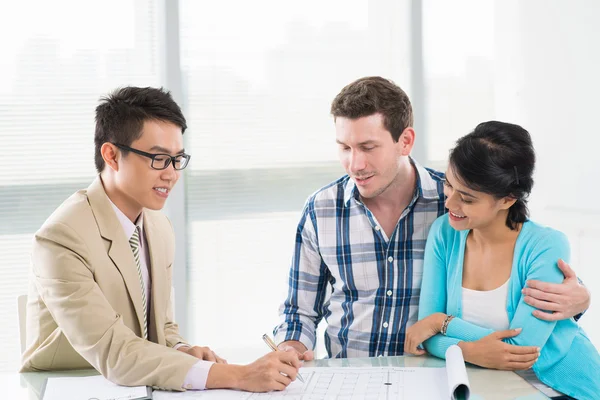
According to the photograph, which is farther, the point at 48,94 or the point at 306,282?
the point at 48,94

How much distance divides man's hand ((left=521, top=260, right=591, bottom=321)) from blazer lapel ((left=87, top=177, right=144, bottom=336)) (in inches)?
39.2

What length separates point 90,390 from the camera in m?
1.47

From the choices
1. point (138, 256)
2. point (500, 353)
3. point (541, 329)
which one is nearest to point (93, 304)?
point (138, 256)

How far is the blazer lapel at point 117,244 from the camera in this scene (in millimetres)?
1690

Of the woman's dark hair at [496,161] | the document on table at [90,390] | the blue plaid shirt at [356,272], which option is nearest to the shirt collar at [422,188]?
the blue plaid shirt at [356,272]

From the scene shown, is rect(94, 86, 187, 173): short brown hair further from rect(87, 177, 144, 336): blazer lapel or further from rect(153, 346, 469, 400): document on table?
rect(153, 346, 469, 400): document on table

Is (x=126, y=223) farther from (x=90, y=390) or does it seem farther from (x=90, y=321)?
(x=90, y=390)

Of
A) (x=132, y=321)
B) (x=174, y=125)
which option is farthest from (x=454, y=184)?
(x=132, y=321)

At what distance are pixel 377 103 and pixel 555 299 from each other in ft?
2.52

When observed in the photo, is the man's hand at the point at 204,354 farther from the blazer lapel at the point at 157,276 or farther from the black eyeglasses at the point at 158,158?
the black eyeglasses at the point at 158,158

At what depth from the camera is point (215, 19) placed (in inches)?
127

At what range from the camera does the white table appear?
1.45 meters

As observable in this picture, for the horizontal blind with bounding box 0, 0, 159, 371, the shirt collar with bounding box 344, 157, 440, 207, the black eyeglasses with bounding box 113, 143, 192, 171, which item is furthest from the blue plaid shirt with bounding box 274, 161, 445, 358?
the horizontal blind with bounding box 0, 0, 159, 371

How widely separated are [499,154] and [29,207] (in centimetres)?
226
